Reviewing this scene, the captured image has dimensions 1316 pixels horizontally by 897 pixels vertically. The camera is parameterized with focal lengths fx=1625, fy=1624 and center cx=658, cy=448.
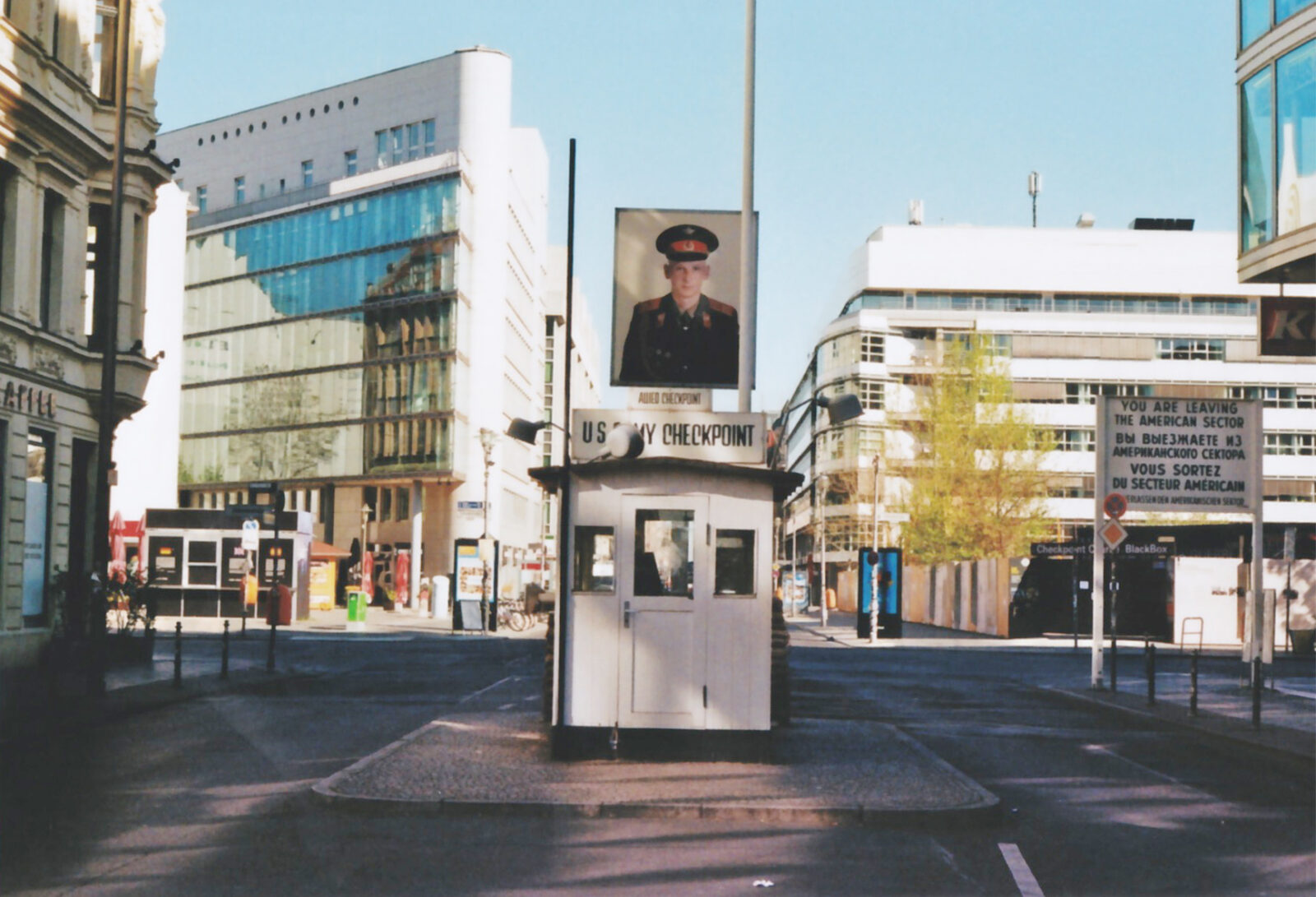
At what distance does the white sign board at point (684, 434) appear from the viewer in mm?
14508

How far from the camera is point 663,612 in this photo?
14094 mm

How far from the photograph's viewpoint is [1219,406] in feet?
85.0

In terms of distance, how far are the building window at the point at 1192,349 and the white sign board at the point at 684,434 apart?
86224mm

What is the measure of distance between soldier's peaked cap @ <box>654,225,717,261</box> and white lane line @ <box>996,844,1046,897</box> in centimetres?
760

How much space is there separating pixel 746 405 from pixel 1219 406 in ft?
39.2

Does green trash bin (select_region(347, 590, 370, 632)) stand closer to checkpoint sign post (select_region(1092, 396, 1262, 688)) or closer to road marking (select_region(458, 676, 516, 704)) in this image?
road marking (select_region(458, 676, 516, 704))

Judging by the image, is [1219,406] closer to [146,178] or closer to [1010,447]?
[146,178]

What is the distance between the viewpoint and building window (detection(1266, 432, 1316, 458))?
93.8 meters

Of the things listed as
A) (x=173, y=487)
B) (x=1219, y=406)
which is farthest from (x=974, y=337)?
(x=1219, y=406)

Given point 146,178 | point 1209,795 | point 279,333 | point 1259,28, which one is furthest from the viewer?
point 279,333

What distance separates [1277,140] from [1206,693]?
340 inches

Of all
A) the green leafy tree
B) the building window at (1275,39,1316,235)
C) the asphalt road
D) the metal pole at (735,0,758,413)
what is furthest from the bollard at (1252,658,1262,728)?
the green leafy tree

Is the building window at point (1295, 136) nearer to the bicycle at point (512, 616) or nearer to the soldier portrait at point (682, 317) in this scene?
the soldier portrait at point (682, 317)

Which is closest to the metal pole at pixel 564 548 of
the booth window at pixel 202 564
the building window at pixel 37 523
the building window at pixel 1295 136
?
the building window at pixel 1295 136
